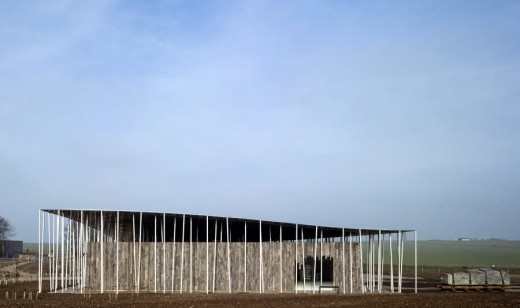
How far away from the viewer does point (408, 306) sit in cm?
2108

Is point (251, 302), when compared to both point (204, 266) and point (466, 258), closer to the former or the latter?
point (204, 266)

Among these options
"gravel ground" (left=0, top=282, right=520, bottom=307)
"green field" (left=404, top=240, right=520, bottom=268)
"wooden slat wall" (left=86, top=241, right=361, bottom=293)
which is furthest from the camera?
"green field" (left=404, top=240, right=520, bottom=268)

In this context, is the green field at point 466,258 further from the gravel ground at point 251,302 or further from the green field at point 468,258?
the gravel ground at point 251,302

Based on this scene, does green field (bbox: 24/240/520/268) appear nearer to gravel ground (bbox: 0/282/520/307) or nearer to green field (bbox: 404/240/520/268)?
green field (bbox: 404/240/520/268)

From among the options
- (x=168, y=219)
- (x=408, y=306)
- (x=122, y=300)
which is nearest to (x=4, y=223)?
(x=168, y=219)

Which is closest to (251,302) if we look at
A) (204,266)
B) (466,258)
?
(204,266)

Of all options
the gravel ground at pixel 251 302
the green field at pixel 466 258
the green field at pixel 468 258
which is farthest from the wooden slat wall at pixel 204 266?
the green field at pixel 468 258

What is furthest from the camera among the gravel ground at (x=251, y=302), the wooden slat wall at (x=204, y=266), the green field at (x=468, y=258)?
the green field at (x=468, y=258)

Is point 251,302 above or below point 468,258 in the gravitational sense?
above

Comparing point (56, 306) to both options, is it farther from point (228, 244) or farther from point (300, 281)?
point (300, 281)

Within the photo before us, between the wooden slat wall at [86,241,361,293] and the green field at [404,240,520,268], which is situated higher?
the wooden slat wall at [86,241,361,293]

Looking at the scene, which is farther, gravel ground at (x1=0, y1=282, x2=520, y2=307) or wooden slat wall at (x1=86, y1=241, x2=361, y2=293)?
wooden slat wall at (x1=86, y1=241, x2=361, y2=293)

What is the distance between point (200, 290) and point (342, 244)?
25.8ft

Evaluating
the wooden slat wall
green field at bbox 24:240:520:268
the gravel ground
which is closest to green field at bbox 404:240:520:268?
green field at bbox 24:240:520:268
